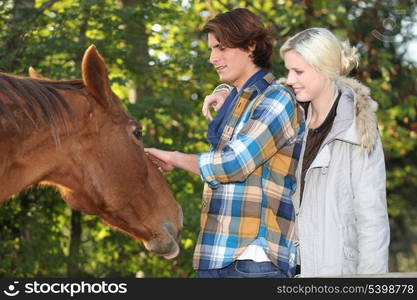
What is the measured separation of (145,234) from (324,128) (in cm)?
103

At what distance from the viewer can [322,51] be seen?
328 centimetres

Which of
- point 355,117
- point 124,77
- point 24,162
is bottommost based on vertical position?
point 124,77

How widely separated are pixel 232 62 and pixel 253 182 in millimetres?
607

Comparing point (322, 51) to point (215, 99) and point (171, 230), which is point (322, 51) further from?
point (171, 230)

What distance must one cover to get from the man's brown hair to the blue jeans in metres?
1.00

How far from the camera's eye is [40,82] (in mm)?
3143

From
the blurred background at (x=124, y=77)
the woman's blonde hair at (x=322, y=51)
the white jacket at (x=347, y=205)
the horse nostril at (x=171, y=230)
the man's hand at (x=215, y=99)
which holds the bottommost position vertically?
the blurred background at (x=124, y=77)

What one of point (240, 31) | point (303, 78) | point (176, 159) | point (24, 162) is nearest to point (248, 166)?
point (176, 159)

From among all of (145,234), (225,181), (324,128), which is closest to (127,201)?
(145,234)

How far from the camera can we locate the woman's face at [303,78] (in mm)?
3311

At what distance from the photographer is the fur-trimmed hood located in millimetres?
3178

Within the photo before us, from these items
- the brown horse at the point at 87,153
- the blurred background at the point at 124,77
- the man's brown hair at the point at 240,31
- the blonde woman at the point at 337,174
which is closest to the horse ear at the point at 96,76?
the brown horse at the point at 87,153

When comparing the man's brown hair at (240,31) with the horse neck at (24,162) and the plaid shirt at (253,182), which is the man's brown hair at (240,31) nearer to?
the plaid shirt at (253,182)

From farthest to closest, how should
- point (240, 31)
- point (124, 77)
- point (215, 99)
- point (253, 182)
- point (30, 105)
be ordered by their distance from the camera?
point (124, 77) < point (215, 99) < point (240, 31) < point (253, 182) < point (30, 105)
